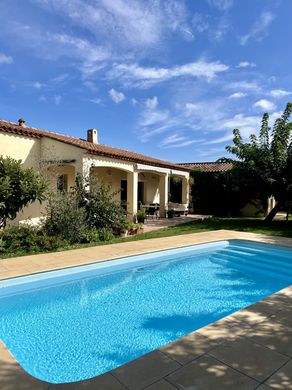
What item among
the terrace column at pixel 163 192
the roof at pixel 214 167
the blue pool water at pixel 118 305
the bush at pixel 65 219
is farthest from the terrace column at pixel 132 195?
the roof at pixel 214 167

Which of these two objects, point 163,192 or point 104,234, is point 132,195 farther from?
point 104,234

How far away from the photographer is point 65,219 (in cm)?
1234

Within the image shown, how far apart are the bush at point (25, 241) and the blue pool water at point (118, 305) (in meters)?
3.07

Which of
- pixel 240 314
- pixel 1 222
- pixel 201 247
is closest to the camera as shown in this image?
pixel 240 314

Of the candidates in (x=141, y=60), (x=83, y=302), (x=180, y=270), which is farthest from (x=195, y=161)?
(x=83, y=302)

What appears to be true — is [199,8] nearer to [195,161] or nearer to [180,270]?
[180,270]

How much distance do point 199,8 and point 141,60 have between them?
4.88 meters

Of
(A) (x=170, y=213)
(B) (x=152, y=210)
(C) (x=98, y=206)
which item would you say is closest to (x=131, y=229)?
(C) (x=98, y=206)

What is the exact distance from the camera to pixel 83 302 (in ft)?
24.2

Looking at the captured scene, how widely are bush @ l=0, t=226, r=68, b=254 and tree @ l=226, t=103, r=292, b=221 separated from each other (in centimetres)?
1513

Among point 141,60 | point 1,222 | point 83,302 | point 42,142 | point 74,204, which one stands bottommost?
point 83,302

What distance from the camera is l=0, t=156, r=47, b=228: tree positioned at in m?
10.5

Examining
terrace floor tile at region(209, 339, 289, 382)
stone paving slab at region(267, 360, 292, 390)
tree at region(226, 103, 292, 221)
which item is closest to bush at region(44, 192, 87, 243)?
terrace floor tile at region(209, 339, 289, 382)

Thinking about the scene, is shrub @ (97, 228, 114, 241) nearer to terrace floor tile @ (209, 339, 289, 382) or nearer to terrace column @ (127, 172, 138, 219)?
terrace column @ (127, 172, 138, 219)
